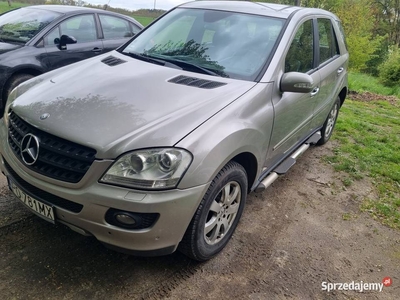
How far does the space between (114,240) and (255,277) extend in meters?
1.07

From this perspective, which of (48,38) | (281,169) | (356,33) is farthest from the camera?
(356,33)

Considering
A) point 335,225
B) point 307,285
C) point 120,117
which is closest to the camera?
point 120,117

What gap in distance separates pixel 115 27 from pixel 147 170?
491 centimetres

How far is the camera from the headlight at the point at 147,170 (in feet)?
6.56

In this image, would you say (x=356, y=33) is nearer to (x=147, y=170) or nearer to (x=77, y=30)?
(x=77, y=30)

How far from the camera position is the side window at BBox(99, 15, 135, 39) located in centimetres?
601

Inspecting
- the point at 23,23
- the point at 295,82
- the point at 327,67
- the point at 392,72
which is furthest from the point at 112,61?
the point at 392,72

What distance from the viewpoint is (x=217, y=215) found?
2.52 m

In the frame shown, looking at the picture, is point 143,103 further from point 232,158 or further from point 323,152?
point 323,152

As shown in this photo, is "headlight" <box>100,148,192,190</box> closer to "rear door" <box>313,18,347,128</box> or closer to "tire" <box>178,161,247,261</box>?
"tire" <box>178,161,247,261</box>

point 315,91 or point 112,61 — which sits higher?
point 112,61

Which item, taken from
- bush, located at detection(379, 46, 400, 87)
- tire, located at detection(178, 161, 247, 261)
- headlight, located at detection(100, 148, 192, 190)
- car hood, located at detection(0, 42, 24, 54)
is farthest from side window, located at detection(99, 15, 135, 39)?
bush, located at detection(379, 46, 400, 87)

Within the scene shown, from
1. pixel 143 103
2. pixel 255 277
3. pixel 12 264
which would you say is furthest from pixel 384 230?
pixel 12 264

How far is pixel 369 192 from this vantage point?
3.97 m
